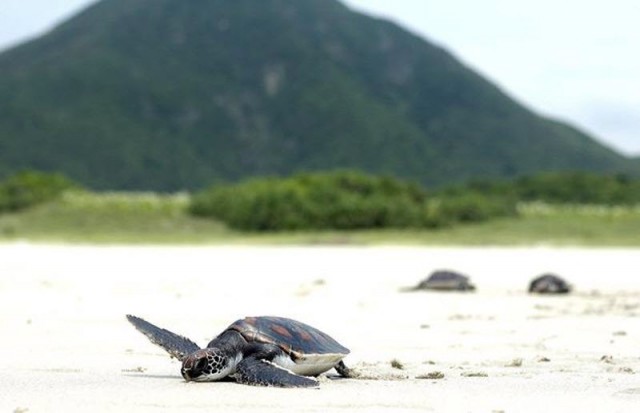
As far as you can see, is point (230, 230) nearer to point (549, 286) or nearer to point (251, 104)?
point (549, 286)

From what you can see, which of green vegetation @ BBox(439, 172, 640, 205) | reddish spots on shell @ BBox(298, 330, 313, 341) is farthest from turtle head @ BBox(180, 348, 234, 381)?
green vegetation @ BBox(439, 172, 640, 205)

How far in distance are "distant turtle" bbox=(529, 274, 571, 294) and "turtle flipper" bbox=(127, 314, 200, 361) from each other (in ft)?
31.3

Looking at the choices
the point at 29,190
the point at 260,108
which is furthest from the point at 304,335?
the point at 260,108

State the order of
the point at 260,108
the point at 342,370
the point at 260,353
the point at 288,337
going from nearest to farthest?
1. the point at 260,353
2. the point at 288,337
3. the point at 342,370
4. the point at 260,108

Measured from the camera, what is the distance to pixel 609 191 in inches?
1907

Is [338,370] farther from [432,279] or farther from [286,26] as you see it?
[286,26]

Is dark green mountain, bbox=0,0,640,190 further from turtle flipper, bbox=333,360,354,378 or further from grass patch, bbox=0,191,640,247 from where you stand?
turtle flipper, bbox=333,360,354,378

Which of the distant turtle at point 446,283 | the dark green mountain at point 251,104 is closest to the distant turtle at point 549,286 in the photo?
the distant turtle at point 446,283

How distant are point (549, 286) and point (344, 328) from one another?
5.62 meters

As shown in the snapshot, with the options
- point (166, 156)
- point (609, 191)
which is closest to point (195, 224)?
point (609, 191)

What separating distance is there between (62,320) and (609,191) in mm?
38824

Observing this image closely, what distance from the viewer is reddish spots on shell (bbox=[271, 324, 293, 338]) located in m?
7.88

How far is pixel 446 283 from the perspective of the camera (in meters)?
17.2

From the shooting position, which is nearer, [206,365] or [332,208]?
[206,365]
